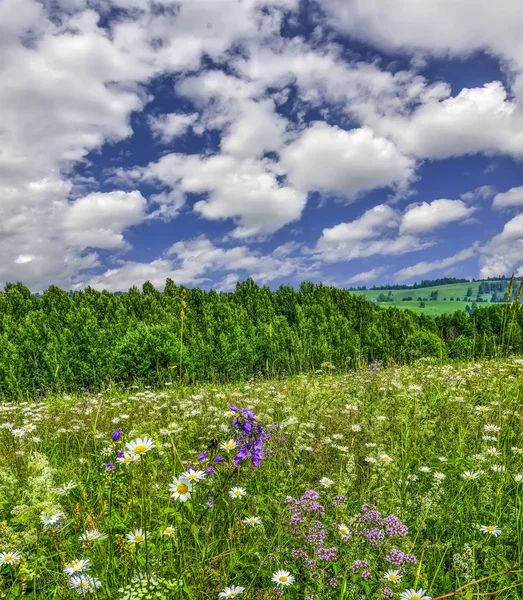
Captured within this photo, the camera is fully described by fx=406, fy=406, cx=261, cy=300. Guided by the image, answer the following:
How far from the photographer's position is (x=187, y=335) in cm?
1658

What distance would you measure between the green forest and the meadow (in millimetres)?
5597

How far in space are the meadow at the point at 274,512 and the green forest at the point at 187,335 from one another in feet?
18.4

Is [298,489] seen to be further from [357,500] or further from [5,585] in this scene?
[5,585]

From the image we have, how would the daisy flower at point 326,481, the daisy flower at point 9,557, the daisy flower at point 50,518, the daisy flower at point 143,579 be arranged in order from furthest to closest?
the daisy flower at point 326,481 < the daisy flower at point 9,557 < the daisy flower at point 50,518 < the daisy flower at point 143,579

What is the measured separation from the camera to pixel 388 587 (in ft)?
7.14

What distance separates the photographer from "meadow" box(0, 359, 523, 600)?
7.04 feet

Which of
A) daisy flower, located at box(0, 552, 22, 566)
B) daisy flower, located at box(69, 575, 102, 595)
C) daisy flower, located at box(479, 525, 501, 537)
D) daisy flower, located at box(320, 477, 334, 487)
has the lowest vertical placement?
daisy flower, located at box(479, 525, 501, 537)

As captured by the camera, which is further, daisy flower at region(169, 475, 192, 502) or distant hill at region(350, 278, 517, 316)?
distant hill at region(350, 278, 517, 316)

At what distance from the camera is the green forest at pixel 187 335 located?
14.2 metres

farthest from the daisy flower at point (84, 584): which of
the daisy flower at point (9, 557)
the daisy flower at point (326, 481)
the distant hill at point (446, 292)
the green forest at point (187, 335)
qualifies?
the distant hill at point (446, 292)

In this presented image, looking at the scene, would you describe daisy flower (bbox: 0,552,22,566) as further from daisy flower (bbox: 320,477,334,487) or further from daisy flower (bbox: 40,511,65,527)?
daisy flower (bbox: 320,477,334,487)

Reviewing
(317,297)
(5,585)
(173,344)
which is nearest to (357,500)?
(5,585)

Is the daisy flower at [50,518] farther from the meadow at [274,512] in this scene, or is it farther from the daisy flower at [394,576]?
the daisy flower at [394,576]

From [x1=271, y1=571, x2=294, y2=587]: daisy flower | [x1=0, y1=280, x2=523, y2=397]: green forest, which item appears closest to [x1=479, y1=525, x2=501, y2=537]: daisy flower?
[x1=271, y1=571, x2=294, y2=587]: daisy flower
